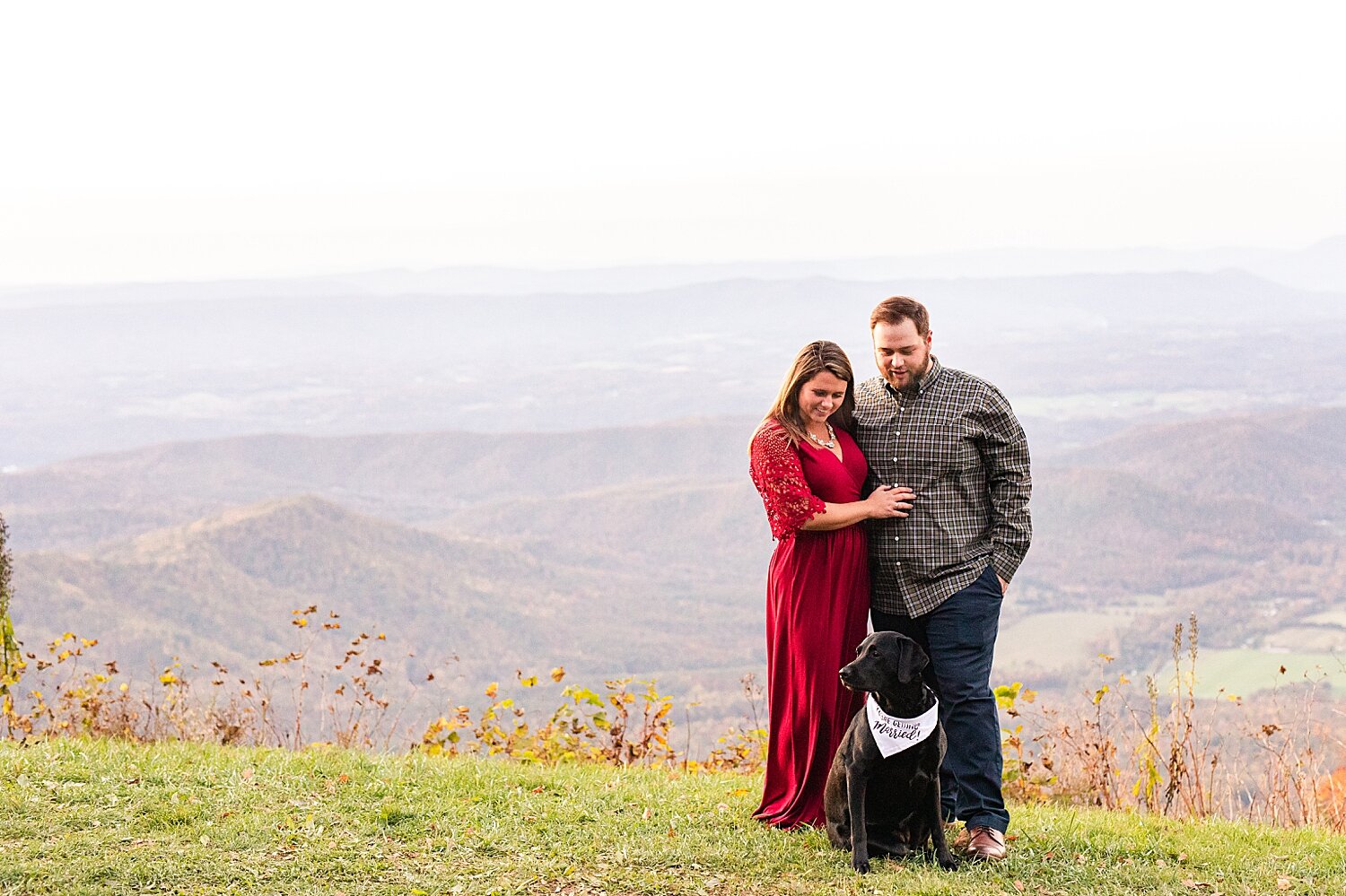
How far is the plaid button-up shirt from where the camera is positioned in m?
5.10

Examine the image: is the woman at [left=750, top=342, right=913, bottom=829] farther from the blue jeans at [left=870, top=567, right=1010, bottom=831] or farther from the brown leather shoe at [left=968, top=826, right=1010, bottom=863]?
the brown leather shoe at [left=968, top=826, right=1010, bottom=863]

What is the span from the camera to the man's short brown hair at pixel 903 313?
511cm

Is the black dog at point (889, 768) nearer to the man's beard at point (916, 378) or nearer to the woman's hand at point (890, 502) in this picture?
the woman's hand at point (890, 502)

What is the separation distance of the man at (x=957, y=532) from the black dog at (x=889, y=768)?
328 millimetres

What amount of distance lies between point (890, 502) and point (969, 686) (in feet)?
2.75

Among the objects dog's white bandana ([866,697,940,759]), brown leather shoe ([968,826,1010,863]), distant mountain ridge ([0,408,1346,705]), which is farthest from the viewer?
distant mountain ridge ([0,408,1346,705])

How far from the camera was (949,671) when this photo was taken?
16.8 feet

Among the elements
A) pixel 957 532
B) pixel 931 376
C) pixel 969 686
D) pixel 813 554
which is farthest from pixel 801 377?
pixel 969 686

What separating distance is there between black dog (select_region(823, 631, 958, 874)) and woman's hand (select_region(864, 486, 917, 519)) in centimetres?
52

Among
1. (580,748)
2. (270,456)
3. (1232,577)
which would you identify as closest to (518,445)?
(270,456)

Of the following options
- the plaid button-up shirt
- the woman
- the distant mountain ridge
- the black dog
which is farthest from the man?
the distant mountain ridge

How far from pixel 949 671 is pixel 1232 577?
323 feet

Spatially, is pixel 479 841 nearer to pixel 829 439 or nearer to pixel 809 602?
pixel 809 602

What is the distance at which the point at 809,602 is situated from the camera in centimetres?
530
